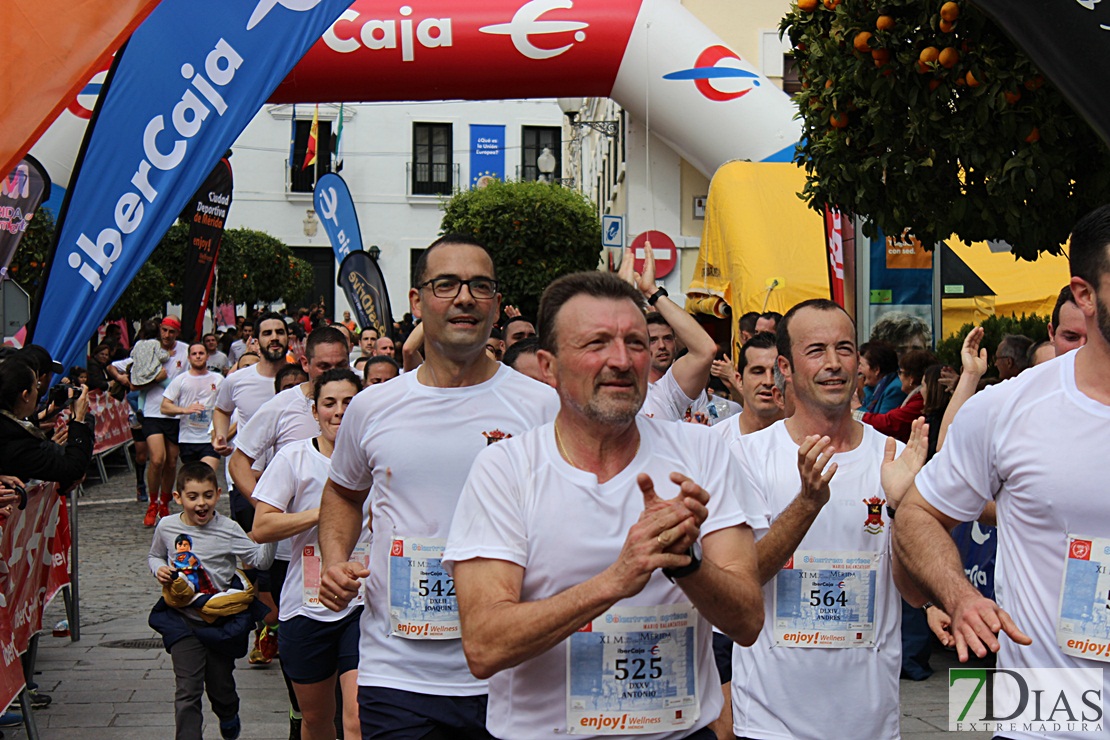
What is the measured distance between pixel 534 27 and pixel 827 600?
1297cm

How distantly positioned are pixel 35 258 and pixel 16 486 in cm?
1193

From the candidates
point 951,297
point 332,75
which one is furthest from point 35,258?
point 951,297

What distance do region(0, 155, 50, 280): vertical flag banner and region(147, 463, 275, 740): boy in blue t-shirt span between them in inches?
69.8

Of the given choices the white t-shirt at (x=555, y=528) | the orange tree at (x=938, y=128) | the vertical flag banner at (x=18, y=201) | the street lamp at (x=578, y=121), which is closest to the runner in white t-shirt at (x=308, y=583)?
the vertical flag banner at (x=18, y=201)

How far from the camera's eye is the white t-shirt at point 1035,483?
3098 mm

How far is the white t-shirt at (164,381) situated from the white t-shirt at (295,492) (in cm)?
860

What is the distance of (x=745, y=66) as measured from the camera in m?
17.1

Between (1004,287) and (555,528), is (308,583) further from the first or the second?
(1004,287)

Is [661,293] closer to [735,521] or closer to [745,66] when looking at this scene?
[735,521]

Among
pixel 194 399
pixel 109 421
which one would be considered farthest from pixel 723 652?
pixel 109 421

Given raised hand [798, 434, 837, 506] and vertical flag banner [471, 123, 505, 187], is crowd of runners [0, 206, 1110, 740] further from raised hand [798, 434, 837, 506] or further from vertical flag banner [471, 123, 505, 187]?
vertical flag banner [471, 123, 505, 187]

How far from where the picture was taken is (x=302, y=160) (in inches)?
1692

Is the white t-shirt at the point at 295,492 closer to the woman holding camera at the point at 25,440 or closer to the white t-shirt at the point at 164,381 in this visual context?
the woman holding camera at the point at 25,440

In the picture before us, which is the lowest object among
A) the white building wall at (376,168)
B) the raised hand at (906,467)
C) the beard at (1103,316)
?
the raised hand at (906,467)
